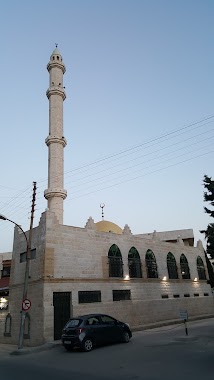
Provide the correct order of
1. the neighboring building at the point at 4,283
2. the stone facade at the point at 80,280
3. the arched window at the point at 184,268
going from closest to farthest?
the stone facade at the point at 80,280
the neighboring building at the point at 4,283
the arched window at the point at 184,268

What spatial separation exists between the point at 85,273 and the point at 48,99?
1020 inches

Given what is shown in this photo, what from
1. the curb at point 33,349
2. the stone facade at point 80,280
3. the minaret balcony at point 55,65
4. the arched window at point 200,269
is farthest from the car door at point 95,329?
the minaret balcony at point 55,65

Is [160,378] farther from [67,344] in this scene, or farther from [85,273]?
[85,273]

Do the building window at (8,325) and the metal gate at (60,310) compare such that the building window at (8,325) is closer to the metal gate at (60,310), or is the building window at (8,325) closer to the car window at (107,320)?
the metal gate at (60,310)

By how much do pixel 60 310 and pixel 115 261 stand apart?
6.58 metres

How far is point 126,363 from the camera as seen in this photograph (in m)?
11.4

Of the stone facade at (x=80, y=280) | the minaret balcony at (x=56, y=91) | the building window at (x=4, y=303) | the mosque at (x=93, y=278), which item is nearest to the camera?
the stone facade at (x=80, y=280)

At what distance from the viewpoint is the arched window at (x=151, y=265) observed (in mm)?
28572

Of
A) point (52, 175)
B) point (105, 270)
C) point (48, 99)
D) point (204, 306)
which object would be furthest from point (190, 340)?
point (48, 99)

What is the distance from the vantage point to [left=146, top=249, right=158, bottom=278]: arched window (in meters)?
28.6

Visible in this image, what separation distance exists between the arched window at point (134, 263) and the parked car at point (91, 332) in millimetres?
10121

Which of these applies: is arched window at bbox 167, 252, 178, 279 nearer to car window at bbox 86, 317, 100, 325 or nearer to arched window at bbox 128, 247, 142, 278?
arched window at bbox 128, 247, 142, 278

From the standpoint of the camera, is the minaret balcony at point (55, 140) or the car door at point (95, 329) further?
the minaret balcony at point (55, 140)

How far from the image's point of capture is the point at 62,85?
4116 centimetres
